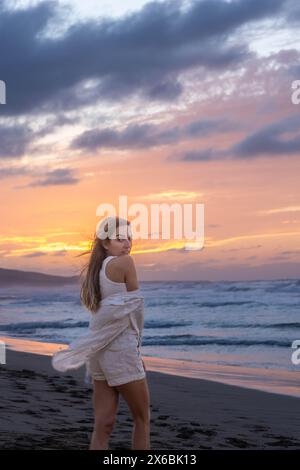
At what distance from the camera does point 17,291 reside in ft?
241

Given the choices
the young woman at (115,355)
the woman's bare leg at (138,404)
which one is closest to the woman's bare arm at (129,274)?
the young woman at (115,355)

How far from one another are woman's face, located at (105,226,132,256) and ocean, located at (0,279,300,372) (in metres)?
10.5

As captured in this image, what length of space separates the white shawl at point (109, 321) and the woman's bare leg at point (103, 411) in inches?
8.9

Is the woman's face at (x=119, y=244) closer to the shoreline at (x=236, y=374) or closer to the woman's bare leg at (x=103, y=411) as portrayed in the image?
the woman's bare leg at (x=103, y=411)

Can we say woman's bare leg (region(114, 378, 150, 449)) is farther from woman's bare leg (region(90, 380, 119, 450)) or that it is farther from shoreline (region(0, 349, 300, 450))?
shoreline (region(0, 349, 300, 450))

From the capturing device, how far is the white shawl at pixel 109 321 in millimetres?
4746

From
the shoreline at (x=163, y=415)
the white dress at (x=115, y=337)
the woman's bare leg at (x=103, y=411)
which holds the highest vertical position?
the white dress at (x=115, y=337)

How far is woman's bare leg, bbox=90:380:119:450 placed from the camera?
15.9 feet

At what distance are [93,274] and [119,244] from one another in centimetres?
26

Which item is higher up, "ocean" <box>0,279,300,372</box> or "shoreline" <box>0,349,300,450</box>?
"shoreline" <box>0,349,300,450</box>

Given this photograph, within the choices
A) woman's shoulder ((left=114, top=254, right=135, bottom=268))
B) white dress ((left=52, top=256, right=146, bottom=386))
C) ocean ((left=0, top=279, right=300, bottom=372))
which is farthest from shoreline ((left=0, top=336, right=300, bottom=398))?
woman's shoulder ((left=114, top=254, right=135, bottom=268))

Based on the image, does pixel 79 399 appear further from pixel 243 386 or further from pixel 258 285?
pixel 258 285

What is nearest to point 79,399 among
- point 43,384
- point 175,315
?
point 43,384
